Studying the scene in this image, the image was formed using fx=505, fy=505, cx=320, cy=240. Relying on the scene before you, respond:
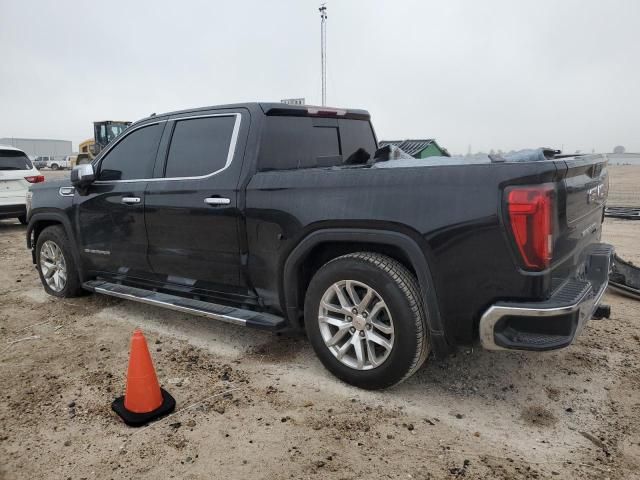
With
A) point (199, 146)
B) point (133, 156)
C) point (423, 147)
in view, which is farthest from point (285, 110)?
point (423, 147)

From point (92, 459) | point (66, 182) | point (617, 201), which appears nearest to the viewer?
point (92, 459)

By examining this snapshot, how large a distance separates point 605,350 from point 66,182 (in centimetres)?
508

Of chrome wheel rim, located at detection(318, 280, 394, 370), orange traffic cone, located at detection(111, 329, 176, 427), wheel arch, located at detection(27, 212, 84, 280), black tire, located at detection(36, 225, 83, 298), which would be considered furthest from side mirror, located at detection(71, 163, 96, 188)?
chrome wheel rim, located at detection(318, 280, 394, 370)

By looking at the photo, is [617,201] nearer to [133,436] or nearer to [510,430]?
[510,430]

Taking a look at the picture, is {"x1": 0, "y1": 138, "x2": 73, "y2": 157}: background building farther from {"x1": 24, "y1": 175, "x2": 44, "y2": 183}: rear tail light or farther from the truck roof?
the truck roof

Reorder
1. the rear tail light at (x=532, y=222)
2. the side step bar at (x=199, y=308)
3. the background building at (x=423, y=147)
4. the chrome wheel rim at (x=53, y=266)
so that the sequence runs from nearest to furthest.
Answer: the rear tail light at (x=532, y=222), the side step bar at (x=199, y=308), the chrome wheel rim at (x=53, y=266), the background building at (x=423, y=147)

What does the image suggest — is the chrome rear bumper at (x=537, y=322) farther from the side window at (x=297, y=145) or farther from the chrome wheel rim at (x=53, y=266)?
the chrome wheel rim at (x=53, y=266)

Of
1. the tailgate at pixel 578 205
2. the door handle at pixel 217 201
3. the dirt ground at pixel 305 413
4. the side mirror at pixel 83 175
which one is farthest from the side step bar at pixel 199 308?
the tailgate at pixel 578 205

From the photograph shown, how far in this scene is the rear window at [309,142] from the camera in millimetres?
3697

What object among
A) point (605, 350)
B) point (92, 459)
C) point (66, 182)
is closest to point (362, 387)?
point (92, 459)

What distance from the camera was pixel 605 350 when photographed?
12.3ft

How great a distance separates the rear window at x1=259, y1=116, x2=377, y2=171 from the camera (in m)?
3.70

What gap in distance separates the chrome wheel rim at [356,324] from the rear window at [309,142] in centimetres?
112

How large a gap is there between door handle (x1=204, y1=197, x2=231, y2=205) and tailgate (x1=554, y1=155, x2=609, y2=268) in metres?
2.17
